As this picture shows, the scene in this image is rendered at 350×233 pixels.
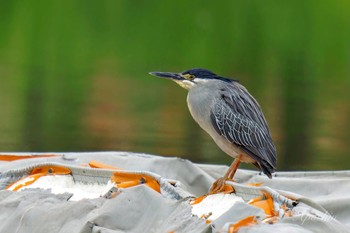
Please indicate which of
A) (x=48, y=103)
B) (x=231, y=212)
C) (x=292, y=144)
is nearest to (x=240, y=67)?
(x=48, y=103)

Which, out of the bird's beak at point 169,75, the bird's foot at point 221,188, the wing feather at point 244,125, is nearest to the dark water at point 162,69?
the bird's beak at point 169,75

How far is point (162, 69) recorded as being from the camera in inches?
573

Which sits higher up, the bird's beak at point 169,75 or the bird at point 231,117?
the bird's beak at point 169,75

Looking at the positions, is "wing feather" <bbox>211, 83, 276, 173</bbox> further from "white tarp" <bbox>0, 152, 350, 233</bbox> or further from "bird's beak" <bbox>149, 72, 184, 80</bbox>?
"white tarp" <bbox>0, 152, 350, 233</bbox>

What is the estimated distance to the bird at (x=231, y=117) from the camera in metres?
4.45

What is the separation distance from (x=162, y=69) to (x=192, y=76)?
9.93 meters

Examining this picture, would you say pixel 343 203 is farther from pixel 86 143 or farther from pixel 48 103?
pixel 48 103

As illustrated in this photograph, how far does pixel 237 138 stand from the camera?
14.7 ft

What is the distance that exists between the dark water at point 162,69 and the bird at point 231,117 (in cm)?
391

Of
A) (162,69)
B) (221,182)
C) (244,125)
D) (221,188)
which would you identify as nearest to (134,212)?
(221,188)

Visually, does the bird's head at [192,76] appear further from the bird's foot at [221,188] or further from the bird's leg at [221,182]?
the bird's foot at [221,188]

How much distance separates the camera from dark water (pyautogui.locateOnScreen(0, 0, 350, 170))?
9.56 metres

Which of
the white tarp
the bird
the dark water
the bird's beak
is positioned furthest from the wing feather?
the dark water

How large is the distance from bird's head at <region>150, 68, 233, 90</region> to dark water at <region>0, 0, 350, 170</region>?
385 centimetres
